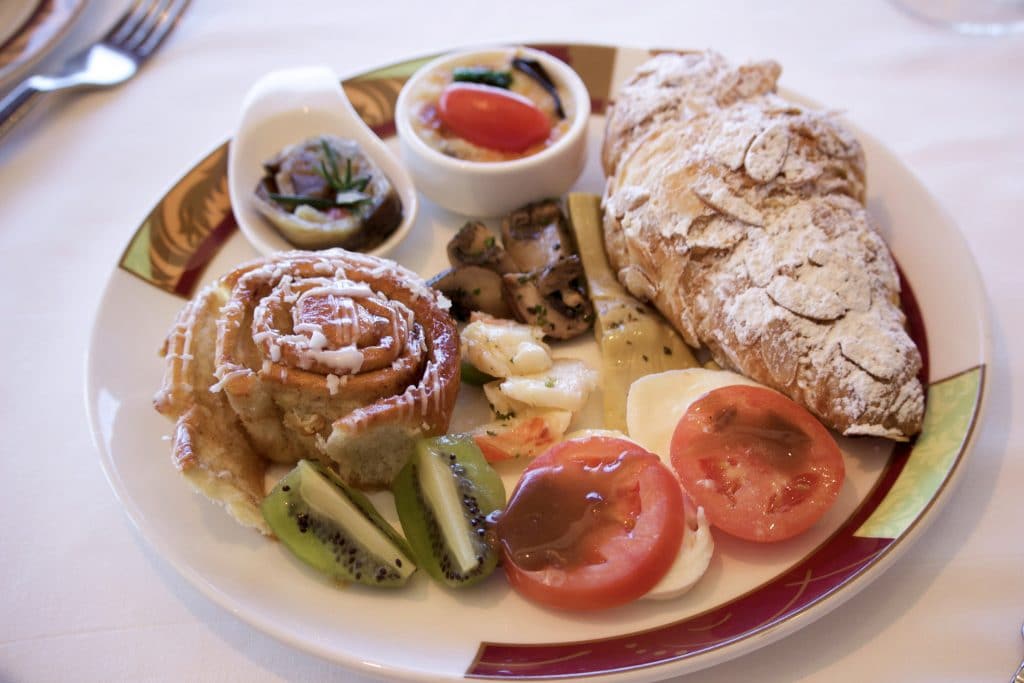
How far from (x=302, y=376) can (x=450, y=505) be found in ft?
1.87

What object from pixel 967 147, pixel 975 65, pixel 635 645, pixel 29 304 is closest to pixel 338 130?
pixel 29 304

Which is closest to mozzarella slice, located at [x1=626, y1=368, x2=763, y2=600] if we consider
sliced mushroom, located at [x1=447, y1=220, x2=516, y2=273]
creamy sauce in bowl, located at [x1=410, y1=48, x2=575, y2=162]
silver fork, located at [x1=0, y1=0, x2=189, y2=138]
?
sliced mushroom, located at [x1=447, y1=220, x2=516, y2=273]

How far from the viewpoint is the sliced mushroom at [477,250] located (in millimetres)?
2828

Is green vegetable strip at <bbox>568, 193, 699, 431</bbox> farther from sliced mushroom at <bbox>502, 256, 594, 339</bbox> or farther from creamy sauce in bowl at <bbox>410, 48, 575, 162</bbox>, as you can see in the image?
creamy sauce in bowl at <bbox>410, 48, 575, 162</bbox>

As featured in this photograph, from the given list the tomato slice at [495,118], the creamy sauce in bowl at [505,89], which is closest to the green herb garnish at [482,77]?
the creamy sauce in bowl at [505,89]

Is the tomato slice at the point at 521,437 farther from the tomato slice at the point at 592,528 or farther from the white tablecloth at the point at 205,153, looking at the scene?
the white tablecloth at the point at 205,153

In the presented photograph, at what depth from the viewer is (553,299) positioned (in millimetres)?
2701

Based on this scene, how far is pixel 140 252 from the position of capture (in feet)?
9.32

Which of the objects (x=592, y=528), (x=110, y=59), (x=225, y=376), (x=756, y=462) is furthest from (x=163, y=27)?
(x=756, y=462)

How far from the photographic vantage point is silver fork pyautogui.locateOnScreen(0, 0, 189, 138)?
3.49 m

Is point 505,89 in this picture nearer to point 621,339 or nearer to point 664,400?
point 621,339

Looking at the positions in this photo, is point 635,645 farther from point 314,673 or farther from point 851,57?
point 851,57

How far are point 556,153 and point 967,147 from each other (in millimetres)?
1888

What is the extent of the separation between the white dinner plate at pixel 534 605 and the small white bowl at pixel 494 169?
683 mm
